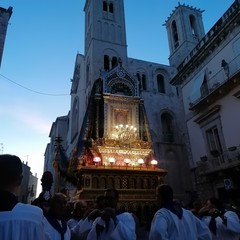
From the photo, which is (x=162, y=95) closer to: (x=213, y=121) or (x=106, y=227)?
(x=213, y=121)

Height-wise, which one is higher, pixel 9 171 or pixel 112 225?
pixel 9 171

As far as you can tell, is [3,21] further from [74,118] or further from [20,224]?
[20,224]

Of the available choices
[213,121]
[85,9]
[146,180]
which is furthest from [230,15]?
[85,9]

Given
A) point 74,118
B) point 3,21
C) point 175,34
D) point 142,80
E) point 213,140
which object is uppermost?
point 175,34

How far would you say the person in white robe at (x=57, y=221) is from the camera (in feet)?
9.88

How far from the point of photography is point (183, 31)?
2856 centimetres

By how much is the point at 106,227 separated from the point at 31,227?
7.34 feet

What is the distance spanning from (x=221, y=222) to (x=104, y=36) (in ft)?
72.1

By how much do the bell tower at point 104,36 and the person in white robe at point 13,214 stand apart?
19.4m

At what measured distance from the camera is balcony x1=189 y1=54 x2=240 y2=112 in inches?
519

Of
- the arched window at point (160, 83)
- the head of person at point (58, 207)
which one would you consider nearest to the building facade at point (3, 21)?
the head of person at point (58, 207)

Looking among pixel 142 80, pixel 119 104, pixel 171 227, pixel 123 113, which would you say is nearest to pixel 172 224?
pixel 171 227

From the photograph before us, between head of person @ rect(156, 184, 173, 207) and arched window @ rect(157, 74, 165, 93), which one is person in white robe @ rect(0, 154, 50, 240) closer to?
head of person @ rect(156, 184, 173, 207)

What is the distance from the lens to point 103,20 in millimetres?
24234
